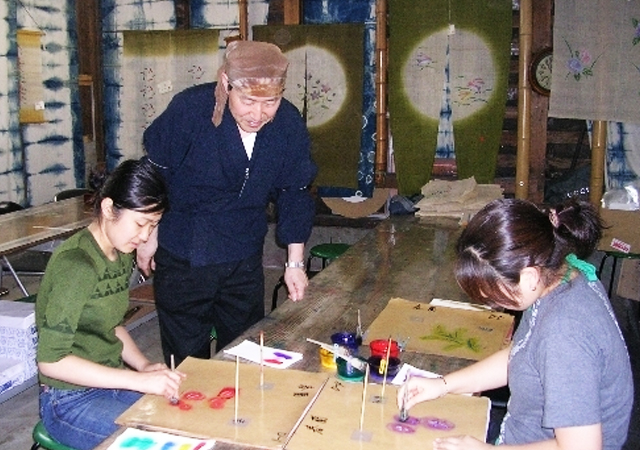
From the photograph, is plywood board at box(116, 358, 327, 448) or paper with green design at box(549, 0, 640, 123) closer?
plywood board at box(116, 358, 327, 448)

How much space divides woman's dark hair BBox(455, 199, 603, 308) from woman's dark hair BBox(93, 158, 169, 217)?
3.18 feet

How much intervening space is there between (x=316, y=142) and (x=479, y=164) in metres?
1.45

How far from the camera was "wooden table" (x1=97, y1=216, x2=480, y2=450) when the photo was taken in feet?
6.90

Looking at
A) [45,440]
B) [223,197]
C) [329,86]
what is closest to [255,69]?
[223,197]

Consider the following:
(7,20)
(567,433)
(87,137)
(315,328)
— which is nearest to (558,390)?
(567,433)

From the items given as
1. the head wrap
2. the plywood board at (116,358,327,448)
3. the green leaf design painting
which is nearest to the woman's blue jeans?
the plywood board at (116,358,327,448)

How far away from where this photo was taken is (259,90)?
2.29 meters

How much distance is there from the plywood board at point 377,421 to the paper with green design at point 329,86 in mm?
4469

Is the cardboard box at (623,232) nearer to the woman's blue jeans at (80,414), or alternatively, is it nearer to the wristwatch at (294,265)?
the wristwatch at (294,265)

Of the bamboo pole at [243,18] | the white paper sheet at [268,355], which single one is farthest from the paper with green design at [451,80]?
the white paper sheet at [268,355]

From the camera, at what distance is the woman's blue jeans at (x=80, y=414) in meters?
1.92

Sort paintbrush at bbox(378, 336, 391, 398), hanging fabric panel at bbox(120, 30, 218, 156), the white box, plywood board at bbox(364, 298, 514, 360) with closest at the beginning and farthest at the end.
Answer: paintbrush at bbox(378, 336, 391, 398) < plywood board at bbox(364, 298, 514, 360) < the white box < hanging fabric panel at bbox(120, 30, 218, 156)

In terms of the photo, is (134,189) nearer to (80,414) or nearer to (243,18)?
(80,414)

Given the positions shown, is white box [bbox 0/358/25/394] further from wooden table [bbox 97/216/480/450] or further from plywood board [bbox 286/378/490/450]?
plywood board [bbox 286/378/490/450]
